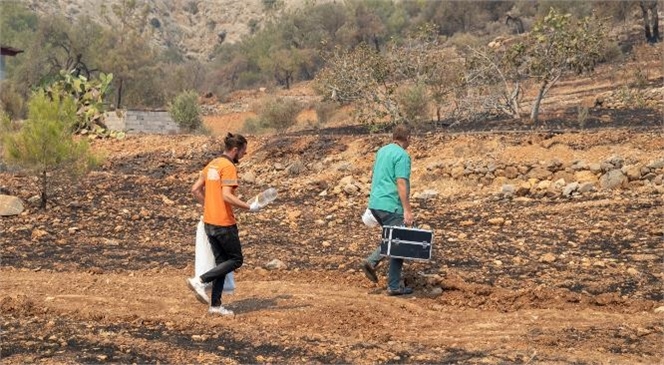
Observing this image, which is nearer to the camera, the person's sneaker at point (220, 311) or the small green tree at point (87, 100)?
the person's sneaker at point (220, 311)

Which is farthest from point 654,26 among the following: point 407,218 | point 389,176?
point 407,218

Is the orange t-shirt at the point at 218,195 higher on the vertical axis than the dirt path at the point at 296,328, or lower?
higher

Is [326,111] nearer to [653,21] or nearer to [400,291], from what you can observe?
[653,21]

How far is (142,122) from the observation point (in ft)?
86.4

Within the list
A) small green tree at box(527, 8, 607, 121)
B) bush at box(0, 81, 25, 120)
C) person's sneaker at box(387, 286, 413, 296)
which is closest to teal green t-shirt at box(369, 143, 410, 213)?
person's sneaker at box(387, 286, 413, 296)

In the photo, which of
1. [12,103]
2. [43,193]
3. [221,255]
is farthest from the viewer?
[12,103]

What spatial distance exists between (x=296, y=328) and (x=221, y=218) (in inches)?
41.3

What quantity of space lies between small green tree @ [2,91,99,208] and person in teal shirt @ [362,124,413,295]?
6.70m

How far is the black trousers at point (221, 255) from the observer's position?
710 cm

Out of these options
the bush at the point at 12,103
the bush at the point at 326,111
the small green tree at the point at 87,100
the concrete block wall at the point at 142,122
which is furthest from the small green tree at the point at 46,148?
the bush at the point at 12,103

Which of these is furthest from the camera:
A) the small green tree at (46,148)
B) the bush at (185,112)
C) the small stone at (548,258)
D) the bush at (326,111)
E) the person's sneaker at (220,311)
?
the bush at (326,111)

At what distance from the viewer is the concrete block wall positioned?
1014 inches

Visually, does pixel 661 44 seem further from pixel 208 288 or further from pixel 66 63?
pixel 208 288

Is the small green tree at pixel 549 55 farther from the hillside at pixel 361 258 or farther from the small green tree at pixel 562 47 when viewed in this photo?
the hillside at pixel 361 258
